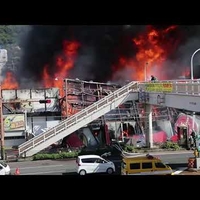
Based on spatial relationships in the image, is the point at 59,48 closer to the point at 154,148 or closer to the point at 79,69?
the point at 79,69

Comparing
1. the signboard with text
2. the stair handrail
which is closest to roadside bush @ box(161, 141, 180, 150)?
the signboard with text

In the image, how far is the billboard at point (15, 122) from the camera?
20.9 metres

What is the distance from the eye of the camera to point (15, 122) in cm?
2112


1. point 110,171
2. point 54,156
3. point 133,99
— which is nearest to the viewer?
point 110,171

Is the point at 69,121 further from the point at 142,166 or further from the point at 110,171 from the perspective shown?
the point at 142,166

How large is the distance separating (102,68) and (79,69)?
5.71 ft

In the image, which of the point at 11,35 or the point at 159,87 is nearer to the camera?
the point at 159,87

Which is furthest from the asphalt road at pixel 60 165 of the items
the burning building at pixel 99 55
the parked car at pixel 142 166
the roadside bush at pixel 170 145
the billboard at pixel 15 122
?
the burning building at pixel 99 55

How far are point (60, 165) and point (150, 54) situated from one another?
16.7 m

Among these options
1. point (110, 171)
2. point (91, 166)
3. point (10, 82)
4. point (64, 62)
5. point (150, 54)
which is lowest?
point (110, 171)

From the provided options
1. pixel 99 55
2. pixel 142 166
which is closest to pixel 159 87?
pixel 142 166

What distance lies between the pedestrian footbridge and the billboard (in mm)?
3365

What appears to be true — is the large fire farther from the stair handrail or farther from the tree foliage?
the stair handrail
